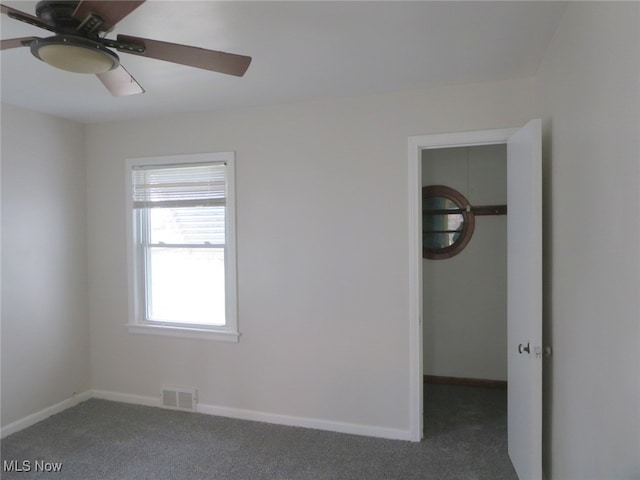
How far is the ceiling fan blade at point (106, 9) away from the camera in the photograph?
47.7 inches

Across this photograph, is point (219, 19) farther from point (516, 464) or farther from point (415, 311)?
point (516, 464)

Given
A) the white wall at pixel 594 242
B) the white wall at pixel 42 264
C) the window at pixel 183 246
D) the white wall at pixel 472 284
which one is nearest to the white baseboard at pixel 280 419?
the white wall at pixel 42 264

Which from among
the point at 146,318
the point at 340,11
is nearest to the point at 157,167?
the point at 146,318

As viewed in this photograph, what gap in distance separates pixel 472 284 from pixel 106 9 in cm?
372

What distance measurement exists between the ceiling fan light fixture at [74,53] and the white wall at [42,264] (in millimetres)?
2123

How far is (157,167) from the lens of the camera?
11.5 feet

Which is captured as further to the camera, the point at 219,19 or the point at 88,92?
the point at 88,92

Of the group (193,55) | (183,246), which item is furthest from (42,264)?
(193,55)

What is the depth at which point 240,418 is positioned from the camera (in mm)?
3328

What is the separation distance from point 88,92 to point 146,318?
6.40ft

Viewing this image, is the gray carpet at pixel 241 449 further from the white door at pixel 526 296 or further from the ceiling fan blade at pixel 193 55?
the ceiling fan blade at pixel 193 55

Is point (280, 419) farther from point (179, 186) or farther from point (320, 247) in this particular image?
point (179, 186)

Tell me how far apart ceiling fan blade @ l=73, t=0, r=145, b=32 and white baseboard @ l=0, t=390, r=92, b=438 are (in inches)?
127

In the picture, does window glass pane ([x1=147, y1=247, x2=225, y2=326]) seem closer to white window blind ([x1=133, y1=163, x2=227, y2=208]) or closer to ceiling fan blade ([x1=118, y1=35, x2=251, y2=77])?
white window blind ([x1=133, y1=163, x2=227, y2=208])
